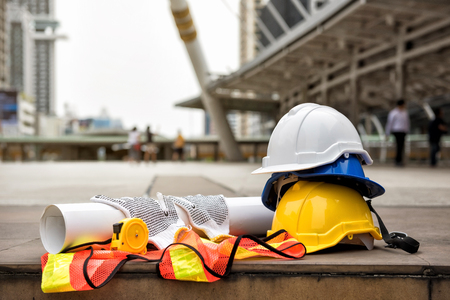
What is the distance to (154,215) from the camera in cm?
231

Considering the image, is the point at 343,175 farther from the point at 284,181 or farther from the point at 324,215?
the point at 284,181

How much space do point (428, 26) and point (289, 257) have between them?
12269mm

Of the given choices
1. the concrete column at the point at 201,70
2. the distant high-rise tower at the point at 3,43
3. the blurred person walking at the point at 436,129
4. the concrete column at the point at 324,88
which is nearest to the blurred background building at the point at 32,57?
the distant high-rise tower at the point at 3,43

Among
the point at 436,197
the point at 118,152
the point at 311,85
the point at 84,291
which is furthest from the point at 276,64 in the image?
the point at 118,152

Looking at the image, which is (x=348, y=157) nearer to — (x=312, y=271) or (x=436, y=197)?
(x=312, y=271)

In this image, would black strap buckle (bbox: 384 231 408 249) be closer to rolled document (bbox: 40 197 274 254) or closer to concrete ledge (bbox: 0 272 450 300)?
concrete ledge (bbox: 0 272 450 300)

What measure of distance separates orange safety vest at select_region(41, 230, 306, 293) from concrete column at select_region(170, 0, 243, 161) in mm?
15523

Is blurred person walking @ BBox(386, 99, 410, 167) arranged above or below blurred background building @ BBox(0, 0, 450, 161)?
below

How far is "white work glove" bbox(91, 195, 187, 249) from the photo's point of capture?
220 cm

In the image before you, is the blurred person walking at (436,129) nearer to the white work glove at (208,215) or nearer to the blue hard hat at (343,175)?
the blue hard hat at (343,175)

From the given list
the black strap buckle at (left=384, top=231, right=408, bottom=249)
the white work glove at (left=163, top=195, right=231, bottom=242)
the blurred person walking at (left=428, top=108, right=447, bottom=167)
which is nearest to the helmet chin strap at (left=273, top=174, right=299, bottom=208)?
the white work glove at (left=163, top=195, right=231, bottom=242)

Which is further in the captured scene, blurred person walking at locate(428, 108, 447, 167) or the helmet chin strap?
blurred person walking at locate(428, 108, 447, 167)

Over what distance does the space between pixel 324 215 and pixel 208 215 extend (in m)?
0.76

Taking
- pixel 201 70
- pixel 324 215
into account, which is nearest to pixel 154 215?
pixel 324 215
